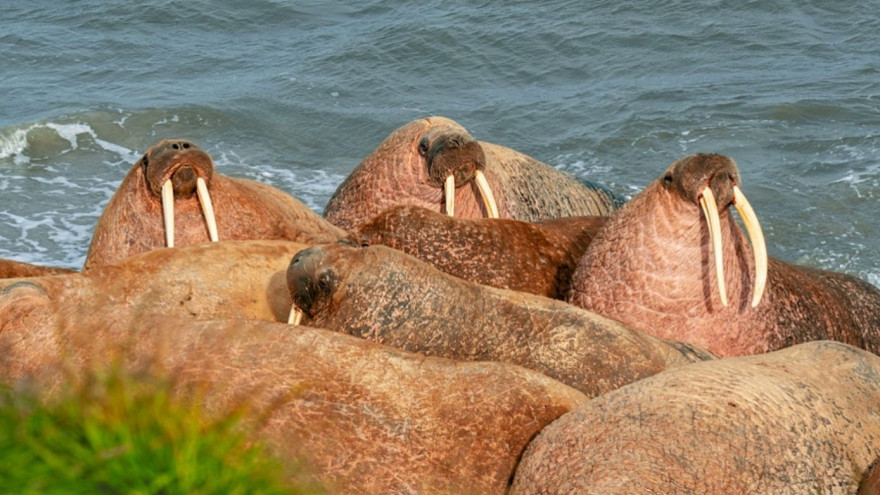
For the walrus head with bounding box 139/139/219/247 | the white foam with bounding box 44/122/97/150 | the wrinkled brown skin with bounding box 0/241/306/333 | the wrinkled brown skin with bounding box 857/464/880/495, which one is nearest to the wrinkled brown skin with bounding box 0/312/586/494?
the wrinkled brown skin with bounding box 0/241/306/333

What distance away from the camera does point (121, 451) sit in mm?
2631

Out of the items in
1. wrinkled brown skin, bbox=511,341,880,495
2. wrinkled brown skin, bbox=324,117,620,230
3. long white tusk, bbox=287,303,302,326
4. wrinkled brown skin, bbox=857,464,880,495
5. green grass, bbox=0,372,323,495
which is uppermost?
green grass, bbox=0,372,323,495

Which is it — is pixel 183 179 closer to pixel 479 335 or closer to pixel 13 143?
pixel 479 335

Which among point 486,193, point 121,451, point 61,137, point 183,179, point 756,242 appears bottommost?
point 61,137

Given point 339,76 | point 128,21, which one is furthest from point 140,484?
point 128,21

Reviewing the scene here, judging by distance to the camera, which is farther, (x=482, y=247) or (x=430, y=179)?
(x=430, y=179)

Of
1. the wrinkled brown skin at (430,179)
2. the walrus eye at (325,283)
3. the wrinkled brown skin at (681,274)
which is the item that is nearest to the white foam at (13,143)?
the wrinkled brown skin at (430,179)

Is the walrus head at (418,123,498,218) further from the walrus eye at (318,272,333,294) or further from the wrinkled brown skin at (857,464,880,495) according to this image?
the wrinkled brown skin at (857,464,880,495)

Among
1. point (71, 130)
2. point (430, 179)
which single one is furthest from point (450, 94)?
point (430, 179)

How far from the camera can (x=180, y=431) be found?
9.16ft

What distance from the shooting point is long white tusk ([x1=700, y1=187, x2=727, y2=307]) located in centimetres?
654

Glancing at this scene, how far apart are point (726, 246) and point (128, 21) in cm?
1613

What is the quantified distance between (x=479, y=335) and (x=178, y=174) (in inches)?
103

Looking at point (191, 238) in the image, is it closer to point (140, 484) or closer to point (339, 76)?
point (140, 484)
